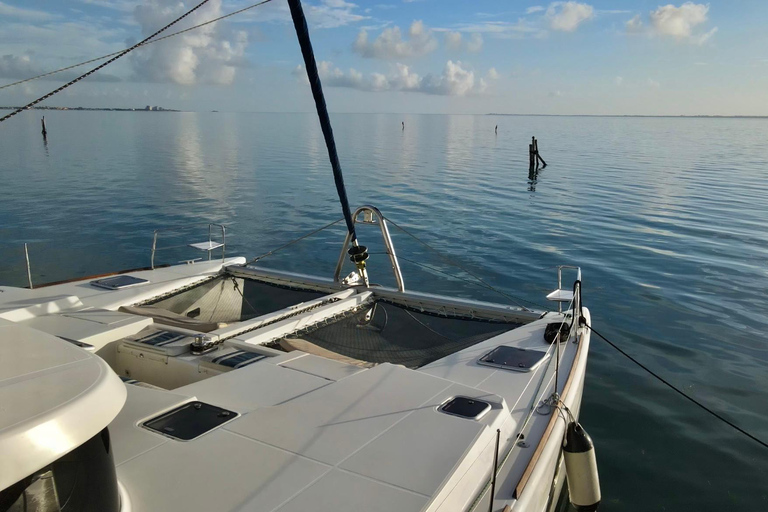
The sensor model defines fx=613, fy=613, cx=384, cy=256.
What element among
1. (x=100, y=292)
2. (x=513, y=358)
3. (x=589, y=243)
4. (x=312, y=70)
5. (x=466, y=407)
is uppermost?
(x=312, y=70)

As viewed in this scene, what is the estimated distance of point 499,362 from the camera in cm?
632

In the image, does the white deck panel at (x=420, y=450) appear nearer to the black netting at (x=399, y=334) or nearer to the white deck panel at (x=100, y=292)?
the black netting at (x=399, y=334)

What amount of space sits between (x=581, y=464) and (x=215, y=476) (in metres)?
2.94

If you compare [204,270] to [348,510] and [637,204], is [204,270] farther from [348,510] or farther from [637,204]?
[637,204]

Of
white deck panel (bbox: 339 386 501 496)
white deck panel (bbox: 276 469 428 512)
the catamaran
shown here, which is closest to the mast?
the catamaran

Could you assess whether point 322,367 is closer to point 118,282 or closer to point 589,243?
point 118,282

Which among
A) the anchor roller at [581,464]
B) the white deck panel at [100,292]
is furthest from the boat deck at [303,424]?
the anchor roller at [581,464]

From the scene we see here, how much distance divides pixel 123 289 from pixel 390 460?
6.27 meters

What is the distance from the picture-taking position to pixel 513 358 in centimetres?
640

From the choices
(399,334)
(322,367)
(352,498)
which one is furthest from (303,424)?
(399,334)

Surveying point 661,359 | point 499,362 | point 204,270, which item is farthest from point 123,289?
point 661,359

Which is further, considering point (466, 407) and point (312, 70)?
point (312, 70)

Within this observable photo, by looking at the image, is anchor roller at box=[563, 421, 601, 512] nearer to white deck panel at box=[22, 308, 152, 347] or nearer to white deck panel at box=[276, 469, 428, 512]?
white deck panel at box=[276, 469, 428, 512]

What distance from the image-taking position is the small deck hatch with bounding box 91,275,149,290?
870 centimetres
